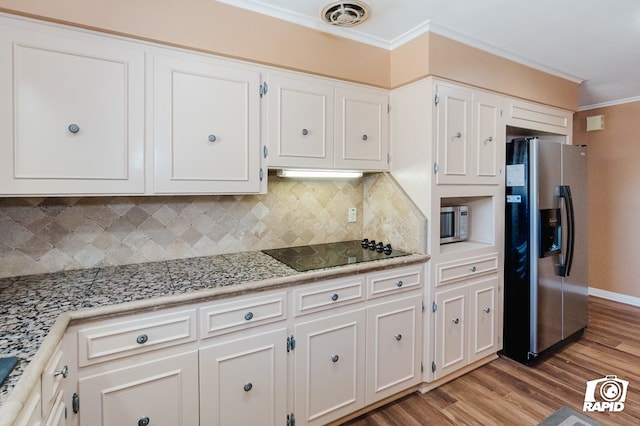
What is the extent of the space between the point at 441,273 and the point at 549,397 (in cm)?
109

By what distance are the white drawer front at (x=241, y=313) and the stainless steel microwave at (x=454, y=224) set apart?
149cm

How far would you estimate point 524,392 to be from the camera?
231 centimetres

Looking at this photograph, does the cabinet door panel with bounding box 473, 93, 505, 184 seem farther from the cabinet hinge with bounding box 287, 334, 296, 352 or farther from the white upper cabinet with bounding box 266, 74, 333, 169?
the cabinet hinge with bounding box 287, 334, 296, 352

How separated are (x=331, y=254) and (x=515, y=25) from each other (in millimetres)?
1926

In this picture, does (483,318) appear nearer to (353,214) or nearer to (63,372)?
(353,214)

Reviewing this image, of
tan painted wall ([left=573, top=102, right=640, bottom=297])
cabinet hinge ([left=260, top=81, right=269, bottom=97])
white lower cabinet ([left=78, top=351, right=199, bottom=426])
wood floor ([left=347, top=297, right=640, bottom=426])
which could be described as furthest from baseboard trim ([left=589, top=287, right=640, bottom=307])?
white lower cabinet ([left=78, top=351, right=199, bottom=426])

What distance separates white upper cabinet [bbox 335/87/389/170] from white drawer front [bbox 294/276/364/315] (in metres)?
0.81

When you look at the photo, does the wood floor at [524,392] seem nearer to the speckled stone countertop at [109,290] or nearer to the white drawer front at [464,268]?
the white drawer front at [464,268]

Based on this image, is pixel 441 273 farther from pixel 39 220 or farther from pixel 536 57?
pixel 39 220

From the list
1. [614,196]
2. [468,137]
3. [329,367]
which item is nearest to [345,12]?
[468,137]

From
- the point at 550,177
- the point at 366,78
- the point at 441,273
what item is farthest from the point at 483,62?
the point at 441,273

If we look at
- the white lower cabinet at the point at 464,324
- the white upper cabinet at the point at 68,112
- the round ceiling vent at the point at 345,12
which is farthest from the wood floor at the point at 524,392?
the round ceiling vent at the point at 345,12

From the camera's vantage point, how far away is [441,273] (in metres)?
2.32

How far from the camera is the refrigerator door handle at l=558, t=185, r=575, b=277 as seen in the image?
2.77 metres
